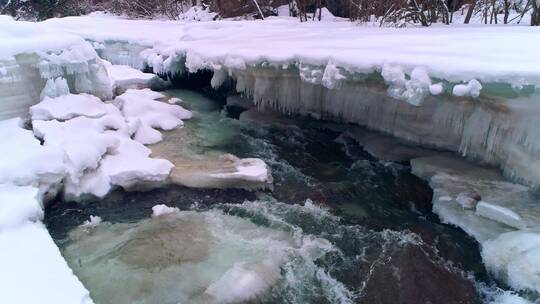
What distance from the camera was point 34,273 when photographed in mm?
2846

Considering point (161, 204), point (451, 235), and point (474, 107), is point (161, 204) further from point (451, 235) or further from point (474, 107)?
point (474, 107)

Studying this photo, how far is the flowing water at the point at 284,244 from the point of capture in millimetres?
3307

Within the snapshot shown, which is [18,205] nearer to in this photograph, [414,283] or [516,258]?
[414,283]

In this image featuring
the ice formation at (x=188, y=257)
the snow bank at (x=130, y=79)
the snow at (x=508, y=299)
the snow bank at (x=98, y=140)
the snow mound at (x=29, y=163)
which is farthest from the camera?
the snow bank at (x=130, y=79)

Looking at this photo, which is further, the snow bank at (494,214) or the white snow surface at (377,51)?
the white snow surface at (377,51)

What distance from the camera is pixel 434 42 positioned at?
5160 mm

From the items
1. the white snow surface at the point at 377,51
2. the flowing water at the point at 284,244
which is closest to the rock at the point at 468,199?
the flowing water at the point at 284,244

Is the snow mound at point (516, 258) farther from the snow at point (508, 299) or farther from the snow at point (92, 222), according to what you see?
the snow at point (92, 222)

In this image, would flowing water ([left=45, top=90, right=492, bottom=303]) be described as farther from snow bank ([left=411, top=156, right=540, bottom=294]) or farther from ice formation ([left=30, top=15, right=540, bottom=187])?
ice formation ([left=30, top=15, right=540, bottom=187])

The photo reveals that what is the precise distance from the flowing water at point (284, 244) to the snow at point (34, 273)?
16.6 inches

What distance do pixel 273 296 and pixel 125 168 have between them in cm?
244

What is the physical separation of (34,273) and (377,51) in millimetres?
3846

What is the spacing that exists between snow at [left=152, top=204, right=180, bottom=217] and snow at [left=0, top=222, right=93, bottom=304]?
1.11 m

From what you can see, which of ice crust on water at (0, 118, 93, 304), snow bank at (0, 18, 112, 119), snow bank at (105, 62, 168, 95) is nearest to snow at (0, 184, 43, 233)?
ice crust on water at (0, 118, 93, 304)
